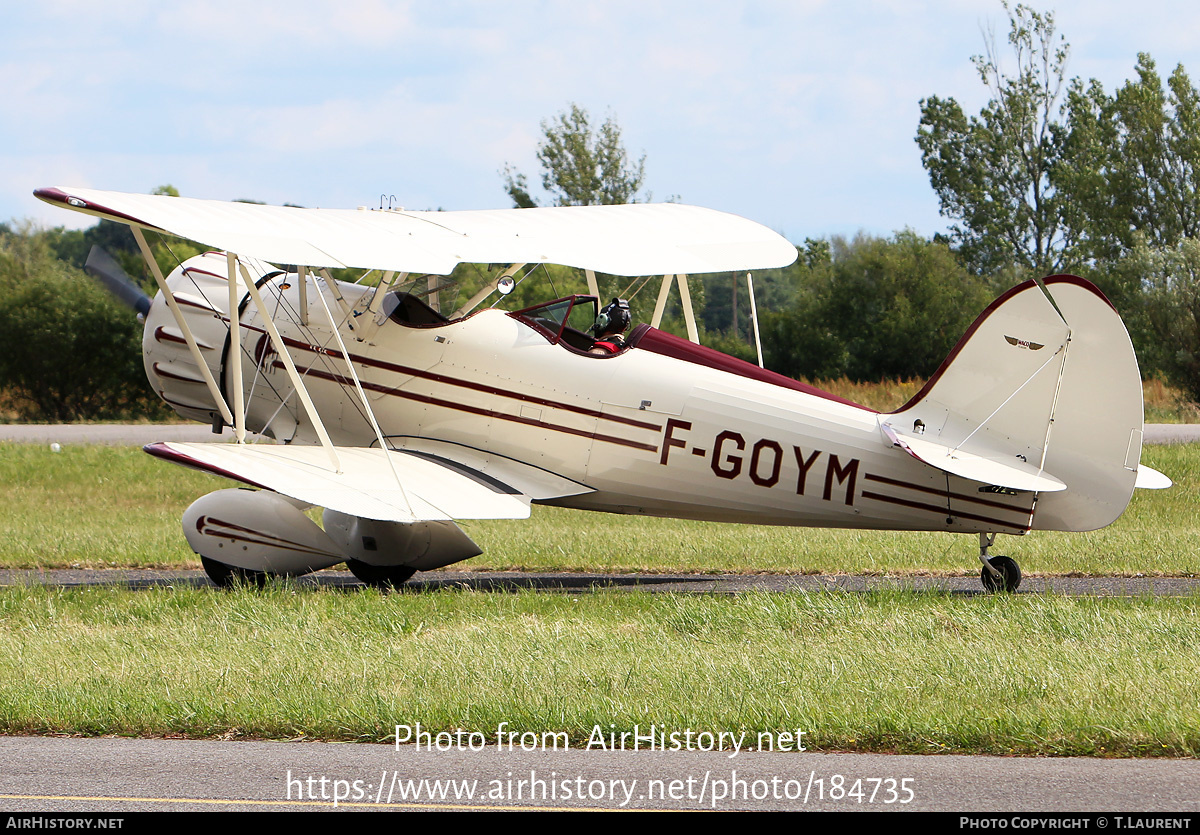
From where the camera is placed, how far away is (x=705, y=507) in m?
11.1

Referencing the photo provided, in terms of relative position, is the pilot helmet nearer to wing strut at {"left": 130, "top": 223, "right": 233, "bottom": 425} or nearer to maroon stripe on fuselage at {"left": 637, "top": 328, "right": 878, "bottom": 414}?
maroon stripe on fuselage at {"left": 637, "top": 328, "right": 878, "bottom": 414}

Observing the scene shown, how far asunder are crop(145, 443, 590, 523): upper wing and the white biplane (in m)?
0.03

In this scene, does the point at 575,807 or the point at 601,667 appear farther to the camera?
the point at 601,667

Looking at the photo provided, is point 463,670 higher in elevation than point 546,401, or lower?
lower

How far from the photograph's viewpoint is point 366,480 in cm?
1052

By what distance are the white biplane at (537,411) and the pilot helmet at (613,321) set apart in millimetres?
140

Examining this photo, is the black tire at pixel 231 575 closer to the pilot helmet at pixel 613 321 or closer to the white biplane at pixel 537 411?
the white biplane at pixel 537 411

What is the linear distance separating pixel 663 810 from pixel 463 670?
2530 millimetres

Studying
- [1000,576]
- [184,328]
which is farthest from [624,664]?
[184,328]

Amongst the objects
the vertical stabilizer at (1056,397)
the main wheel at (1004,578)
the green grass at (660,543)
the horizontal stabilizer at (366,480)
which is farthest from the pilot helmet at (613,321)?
the main wheel at (1004,578)

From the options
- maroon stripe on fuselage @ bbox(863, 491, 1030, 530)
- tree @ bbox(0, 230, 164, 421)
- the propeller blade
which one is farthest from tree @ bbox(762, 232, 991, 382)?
maroon stripe on fuselage @ bbox(863, 491, 1030, 530)

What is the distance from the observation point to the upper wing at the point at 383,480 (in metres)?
9.87

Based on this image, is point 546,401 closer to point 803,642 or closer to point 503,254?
point 503,254

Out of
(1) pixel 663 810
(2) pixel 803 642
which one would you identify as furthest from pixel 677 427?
(1) pixel 663 810
